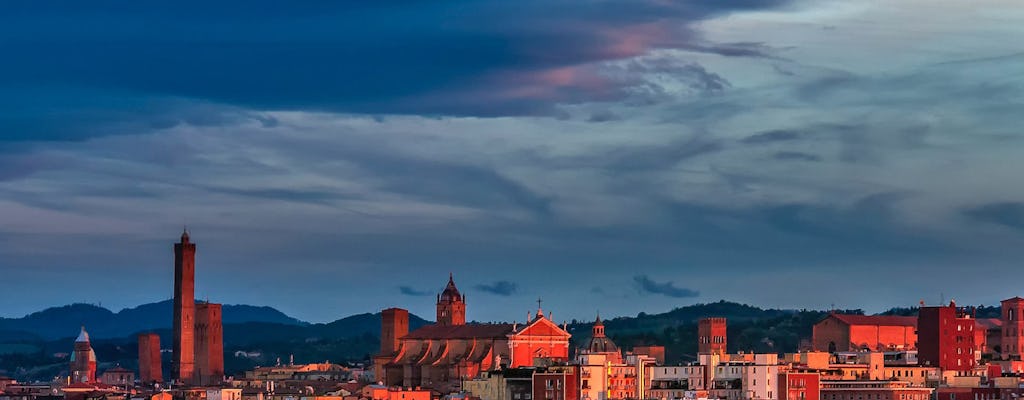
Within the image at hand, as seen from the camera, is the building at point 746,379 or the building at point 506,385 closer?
the building at point 746,379

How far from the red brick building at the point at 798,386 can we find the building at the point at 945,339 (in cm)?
2128

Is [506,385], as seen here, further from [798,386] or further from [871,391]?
[871,391]

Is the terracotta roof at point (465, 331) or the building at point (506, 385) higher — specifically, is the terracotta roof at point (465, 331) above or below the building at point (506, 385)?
above

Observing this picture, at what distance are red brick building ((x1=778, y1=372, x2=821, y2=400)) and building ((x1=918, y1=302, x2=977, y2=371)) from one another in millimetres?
21280

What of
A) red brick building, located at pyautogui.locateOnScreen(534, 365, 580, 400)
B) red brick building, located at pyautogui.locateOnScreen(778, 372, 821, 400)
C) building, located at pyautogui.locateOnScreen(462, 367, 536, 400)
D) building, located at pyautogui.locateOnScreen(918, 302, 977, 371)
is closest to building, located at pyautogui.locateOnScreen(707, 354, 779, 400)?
red brick building, located at pyautogui.locateOnScreen(778, 372, 821, 400)

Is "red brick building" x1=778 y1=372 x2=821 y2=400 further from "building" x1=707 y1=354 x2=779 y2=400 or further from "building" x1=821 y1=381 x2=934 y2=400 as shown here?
"building" x1=821 y1=381 x2=934 y2=400

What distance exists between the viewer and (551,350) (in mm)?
172250

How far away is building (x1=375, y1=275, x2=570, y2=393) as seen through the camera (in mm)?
171000

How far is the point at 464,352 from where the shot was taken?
7037 inches

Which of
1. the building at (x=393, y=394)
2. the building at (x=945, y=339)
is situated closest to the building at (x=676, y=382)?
the building at (x=393, y=394)

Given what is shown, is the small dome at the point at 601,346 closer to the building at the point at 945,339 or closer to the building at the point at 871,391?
the building at the point at 945,339

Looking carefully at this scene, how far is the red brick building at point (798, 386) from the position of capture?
144 m

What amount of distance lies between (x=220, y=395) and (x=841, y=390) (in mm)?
44139

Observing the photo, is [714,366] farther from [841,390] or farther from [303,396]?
[303,396]
